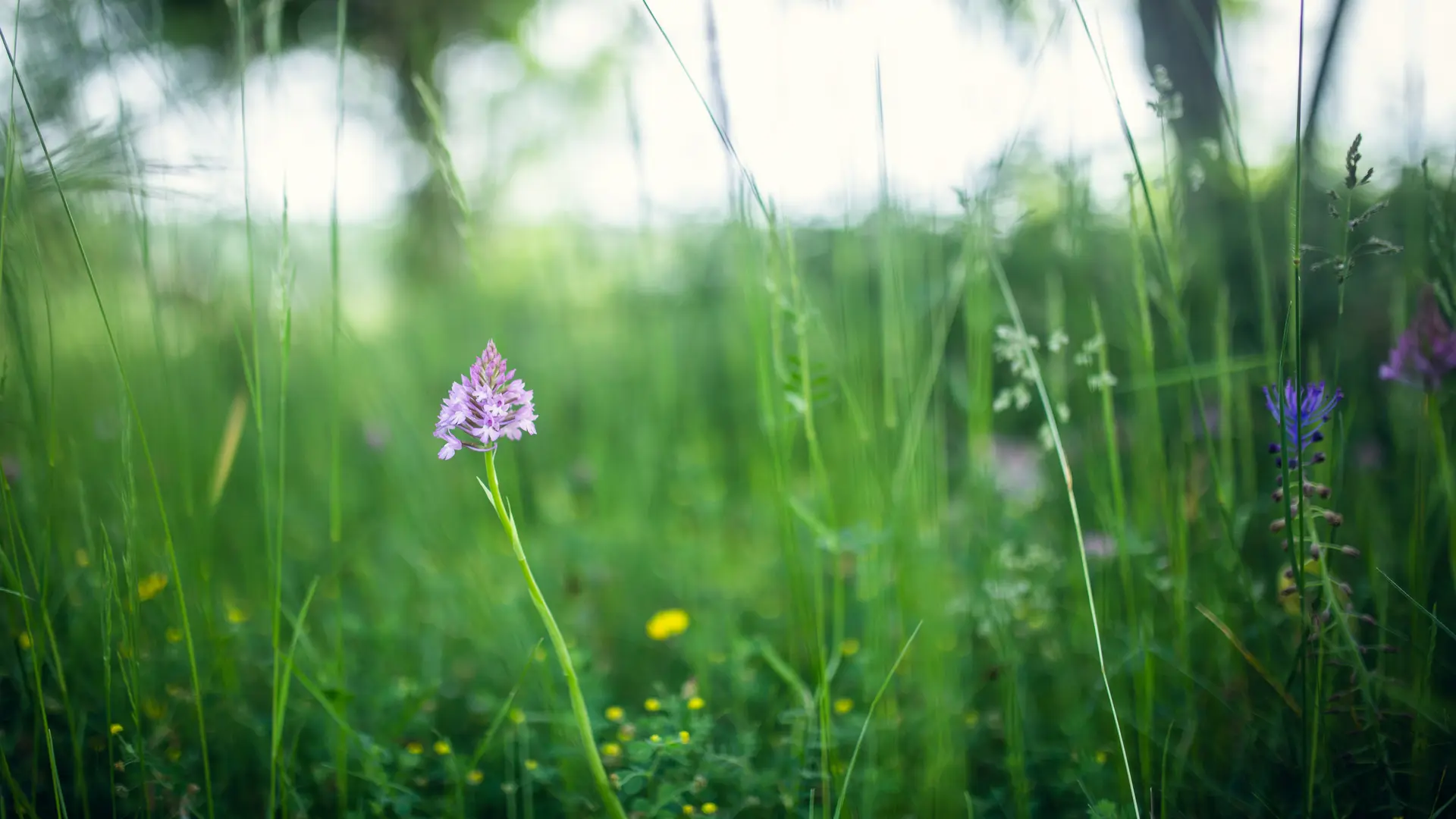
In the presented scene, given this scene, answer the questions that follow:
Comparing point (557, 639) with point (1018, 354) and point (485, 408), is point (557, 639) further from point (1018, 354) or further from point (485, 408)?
point (1018, 354)

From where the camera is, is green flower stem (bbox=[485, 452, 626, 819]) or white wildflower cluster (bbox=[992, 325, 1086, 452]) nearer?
green flower stem (bbox=[485, 452, 626, 819])

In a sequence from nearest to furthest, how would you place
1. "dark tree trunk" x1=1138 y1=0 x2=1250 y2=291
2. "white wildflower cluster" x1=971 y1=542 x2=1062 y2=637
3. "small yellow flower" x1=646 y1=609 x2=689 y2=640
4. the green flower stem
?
the green flower stem
"white wildflower cluster" x1=971 y1=542 x2=1062 y2=637
"small yellow flower" x1=646 y1=609 x2=689 y2=640
"dark tree trunk" x1=1138 y1=0 x2=1250 y2=291

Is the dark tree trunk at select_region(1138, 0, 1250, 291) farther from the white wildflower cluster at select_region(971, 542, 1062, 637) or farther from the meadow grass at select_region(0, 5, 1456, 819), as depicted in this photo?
the white wildflower cluster at select_region(971, 542, 1062, 637)

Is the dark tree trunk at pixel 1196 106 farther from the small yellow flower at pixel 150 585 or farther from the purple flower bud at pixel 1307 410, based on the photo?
the small yellow flower at pixel 150 585

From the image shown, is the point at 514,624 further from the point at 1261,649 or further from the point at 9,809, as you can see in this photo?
the point at 1261,649

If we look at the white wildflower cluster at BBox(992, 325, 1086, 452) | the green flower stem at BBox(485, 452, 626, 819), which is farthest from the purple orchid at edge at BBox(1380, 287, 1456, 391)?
the green flower stem at BBox(485, 452, 626, 819)

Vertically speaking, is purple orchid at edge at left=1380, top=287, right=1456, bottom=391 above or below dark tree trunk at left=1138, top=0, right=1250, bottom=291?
below

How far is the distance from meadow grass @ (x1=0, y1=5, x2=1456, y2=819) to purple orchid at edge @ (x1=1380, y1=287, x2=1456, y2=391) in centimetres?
9

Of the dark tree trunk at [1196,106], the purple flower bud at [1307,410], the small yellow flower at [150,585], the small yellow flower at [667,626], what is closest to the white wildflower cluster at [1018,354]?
the purple flower bud at [1307,410]

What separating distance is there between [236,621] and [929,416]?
1.35 metres

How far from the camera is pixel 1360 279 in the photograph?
2.24m

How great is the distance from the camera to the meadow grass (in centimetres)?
93

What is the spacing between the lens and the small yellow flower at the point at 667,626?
1.48m

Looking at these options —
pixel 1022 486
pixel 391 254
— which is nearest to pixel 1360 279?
pixel 1022 486
